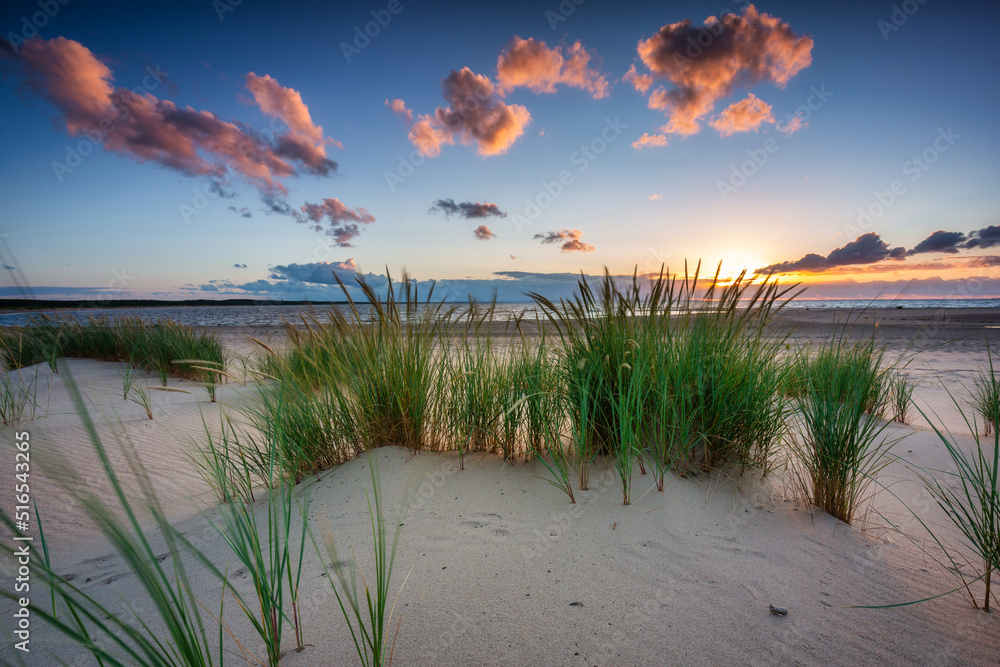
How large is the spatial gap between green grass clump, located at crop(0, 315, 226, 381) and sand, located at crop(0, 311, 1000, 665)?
4.72 meters

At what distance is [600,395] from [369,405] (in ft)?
4.87

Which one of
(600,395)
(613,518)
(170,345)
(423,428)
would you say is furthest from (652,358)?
(170,345)

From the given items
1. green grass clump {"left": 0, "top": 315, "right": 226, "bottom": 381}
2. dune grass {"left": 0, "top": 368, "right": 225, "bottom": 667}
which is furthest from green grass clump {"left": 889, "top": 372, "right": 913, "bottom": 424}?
green grass clump {"left": 0, "top": 315, "right": 226, "bottom": 381}

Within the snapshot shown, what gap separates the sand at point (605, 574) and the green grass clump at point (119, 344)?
472 cm

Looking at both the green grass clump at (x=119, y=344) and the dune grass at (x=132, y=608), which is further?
the green grass clump at (x=119, y=344)

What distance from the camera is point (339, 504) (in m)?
2.33

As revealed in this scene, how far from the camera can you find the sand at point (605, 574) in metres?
1.49

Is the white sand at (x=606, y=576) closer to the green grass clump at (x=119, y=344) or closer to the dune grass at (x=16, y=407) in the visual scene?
the dune grass at (x=16, y=407)

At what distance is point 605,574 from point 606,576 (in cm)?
1

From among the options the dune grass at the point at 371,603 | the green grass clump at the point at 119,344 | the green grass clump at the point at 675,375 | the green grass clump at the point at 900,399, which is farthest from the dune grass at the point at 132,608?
the green grass clump at the point at 900,399

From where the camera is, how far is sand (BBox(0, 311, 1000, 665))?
149 centimetres

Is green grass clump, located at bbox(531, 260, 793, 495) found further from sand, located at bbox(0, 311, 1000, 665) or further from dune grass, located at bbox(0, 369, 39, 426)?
dune grass, located at bbox(0, 369, 39, 426)

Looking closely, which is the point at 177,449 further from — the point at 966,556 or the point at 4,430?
the point at 966,556

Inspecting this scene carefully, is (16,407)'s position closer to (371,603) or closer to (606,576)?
(371,603)
